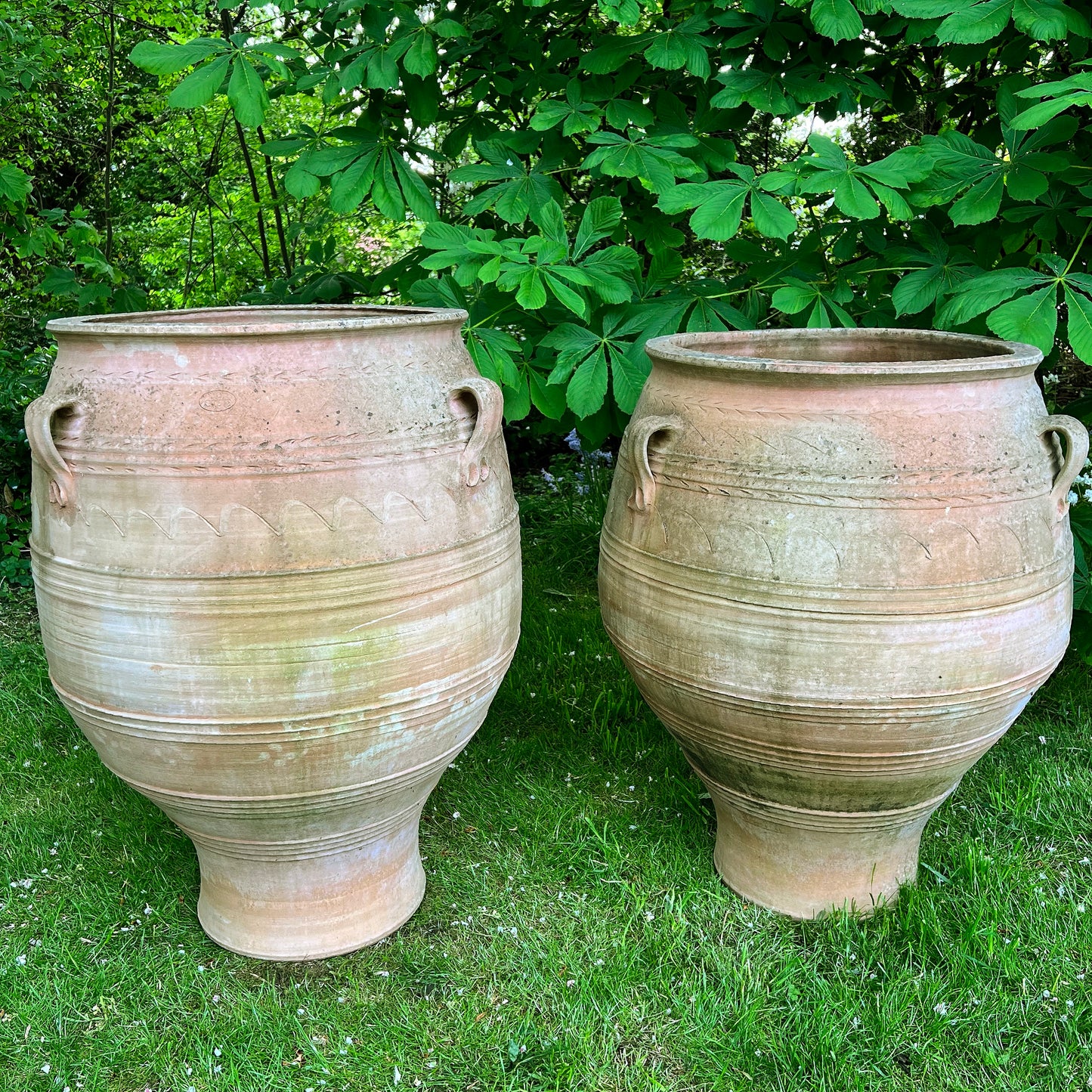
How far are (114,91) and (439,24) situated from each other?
3.55 meters

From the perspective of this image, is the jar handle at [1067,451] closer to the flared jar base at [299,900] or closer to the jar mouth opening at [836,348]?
the jar mouth opening at [836,348]

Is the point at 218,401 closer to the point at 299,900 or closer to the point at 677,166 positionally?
the point at 299,900

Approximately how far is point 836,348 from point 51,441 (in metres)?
1.79

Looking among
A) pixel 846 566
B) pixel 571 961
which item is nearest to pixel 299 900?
pixel 571 961

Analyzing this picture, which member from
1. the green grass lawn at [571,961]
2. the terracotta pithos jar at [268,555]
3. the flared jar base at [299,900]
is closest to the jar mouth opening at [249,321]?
the terracotta pithos jar at [268,555]

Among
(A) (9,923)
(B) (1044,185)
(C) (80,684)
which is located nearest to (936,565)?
(B) (1044,185)

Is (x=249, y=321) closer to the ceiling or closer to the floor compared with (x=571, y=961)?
closer to the ceiling

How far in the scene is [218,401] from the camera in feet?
5.56

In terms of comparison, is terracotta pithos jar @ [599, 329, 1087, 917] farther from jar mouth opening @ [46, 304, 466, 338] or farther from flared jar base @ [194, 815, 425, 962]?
flared jar base @ [194, 815, 425, 962]

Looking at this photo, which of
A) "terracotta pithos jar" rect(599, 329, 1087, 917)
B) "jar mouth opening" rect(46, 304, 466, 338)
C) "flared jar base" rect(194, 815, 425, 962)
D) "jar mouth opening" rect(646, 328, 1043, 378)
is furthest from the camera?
"flared jar base" rect(194, 815, 425, 962)

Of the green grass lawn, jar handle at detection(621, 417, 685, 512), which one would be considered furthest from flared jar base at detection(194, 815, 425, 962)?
jar handle at detection(621, 417, 685, 512)

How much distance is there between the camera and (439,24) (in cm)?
243

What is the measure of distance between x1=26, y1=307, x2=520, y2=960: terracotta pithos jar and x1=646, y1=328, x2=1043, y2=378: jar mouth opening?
460mm

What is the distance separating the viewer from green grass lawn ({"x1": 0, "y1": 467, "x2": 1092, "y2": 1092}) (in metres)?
1.86
